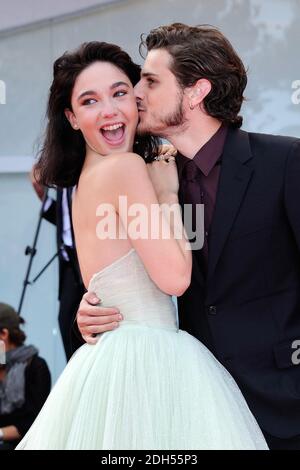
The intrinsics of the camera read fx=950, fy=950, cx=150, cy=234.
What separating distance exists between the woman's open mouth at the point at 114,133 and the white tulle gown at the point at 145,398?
58 cm

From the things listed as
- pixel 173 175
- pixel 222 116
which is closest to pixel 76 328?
pixel 173 175

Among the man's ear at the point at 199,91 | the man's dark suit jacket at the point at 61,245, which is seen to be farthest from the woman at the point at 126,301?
the man's dark suit jacket at the point at 61,245

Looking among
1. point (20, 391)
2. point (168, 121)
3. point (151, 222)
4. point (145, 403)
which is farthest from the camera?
point (20, 391)

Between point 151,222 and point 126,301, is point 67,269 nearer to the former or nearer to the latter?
point 126,301

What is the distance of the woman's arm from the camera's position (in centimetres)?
289

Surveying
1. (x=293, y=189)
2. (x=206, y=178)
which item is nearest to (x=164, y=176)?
(x=206, y=178)

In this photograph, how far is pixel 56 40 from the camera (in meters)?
5.91

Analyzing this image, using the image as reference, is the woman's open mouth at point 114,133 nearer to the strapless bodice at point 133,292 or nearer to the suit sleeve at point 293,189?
the strapless bodice at point 133,292

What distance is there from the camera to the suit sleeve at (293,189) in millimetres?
3002

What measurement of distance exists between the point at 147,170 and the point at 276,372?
78 centimetres

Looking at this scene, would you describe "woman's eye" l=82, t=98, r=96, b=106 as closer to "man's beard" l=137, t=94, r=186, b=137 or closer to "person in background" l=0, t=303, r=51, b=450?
"man's beard" l=137, t=94, r=186, b=137

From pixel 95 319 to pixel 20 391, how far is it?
Answer: 2481 millimetres

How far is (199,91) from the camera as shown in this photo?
332 cm

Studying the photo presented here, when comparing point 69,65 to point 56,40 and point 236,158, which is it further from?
point 56,40
